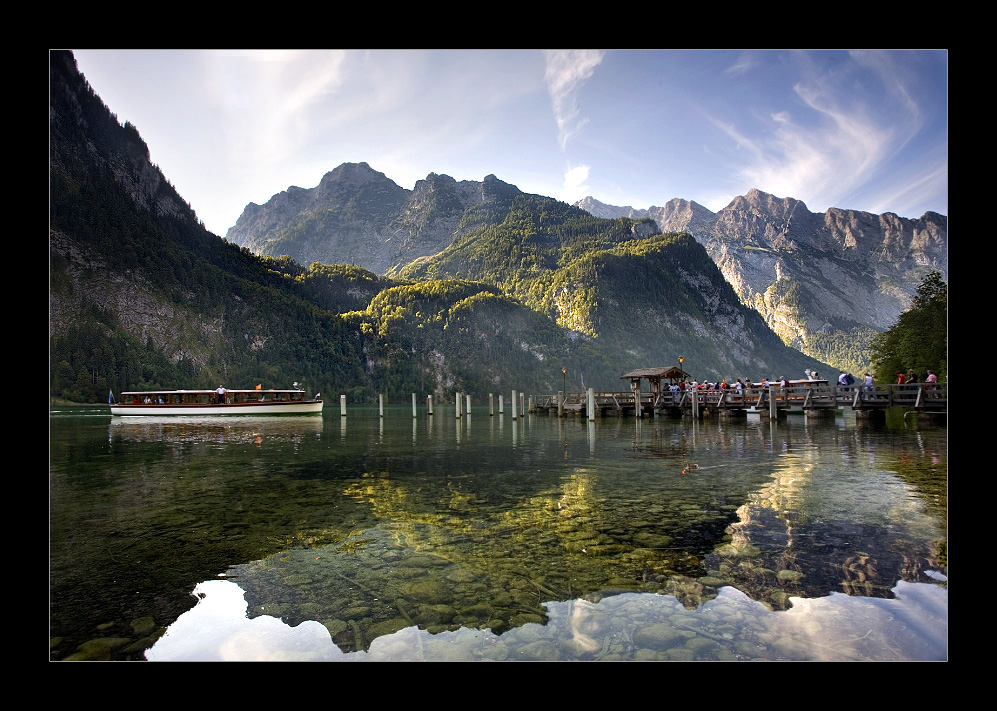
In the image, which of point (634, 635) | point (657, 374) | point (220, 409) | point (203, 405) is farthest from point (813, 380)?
point (203, 405)

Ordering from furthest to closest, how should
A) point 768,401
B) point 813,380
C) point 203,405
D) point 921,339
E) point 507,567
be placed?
point 203,405, point 921,339, point 813,380, point 768,401, point 507,567

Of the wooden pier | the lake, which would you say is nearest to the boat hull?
the wooden pier

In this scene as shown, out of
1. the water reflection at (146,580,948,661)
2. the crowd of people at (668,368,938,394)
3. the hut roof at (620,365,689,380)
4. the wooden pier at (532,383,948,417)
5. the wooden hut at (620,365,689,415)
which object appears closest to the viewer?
the water reflection at (146,580,948,661)

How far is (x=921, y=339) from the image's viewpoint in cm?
5322

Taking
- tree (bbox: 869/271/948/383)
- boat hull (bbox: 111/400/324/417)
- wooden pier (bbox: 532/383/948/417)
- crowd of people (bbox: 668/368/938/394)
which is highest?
tree (bbox: 869/271/948/383)

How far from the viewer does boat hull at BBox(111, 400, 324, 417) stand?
6756 cm

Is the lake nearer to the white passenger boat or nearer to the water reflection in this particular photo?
the water reflection

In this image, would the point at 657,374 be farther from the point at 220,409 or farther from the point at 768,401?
the point at 220,409

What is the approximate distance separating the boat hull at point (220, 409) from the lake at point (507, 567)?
58.0m

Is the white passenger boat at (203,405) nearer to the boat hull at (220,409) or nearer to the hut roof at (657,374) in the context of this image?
the boat hull at (220,409)

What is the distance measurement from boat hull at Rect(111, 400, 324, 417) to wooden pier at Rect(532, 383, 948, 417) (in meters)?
35.3

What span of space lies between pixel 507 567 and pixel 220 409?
6930 centimetres
